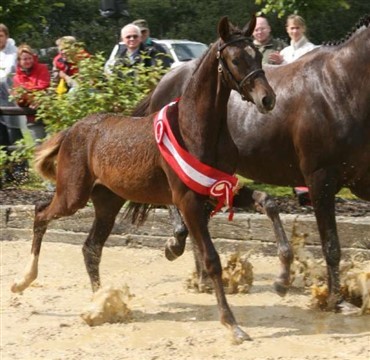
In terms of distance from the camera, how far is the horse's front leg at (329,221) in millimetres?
7203

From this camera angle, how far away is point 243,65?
20.7 ft

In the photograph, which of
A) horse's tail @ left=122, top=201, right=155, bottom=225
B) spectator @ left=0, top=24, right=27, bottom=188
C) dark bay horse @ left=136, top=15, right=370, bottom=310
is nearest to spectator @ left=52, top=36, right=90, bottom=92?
spectator @ left=0, top=24, right=27, bottom=188

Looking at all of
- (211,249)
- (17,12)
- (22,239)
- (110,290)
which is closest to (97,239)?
(110,290)

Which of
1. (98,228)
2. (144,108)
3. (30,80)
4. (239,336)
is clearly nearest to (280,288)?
(239,336)

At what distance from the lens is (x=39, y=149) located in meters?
8.04

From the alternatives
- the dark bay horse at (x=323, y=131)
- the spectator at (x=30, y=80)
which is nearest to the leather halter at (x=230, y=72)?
the dark bay horse at (x=323, y=131)

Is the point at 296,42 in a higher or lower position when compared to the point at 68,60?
higher

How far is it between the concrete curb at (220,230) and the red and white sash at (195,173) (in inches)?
74.0

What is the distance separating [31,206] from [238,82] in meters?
4.69

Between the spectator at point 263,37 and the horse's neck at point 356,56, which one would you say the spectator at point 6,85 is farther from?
the horse's neck at point 356,56

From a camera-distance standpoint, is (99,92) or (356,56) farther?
(99,92)

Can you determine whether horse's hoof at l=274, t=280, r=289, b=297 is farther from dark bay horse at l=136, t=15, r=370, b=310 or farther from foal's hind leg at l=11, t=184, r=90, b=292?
foal's hind leg at l=11, t=184, r=90, b=292

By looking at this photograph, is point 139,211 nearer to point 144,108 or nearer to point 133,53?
point 144,108

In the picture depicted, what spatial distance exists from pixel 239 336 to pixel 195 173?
1.06m
